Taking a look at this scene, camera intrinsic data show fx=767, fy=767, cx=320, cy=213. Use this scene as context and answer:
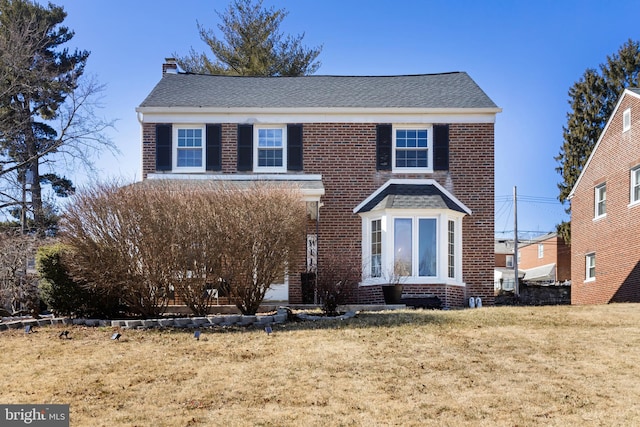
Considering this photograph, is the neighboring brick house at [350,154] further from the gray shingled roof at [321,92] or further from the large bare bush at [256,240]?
the large bare bush at [256,240]

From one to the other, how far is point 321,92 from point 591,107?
2556 cm

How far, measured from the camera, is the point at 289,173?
67.5ft

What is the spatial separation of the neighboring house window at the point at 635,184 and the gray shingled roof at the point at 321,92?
572 cm

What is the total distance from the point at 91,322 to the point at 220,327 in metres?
2.53

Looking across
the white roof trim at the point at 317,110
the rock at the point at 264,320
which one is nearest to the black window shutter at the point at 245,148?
the white roof trim at the point at 317,110

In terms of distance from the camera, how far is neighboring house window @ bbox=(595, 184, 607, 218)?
25891 millimetres

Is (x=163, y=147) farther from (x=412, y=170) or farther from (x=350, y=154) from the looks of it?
(x=412, y=170)

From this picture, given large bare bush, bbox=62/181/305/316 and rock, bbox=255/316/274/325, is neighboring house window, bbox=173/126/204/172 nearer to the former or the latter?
large bare bush, bbox=62/181/305/316

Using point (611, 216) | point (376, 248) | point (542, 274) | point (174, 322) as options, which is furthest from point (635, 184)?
point (542, 274)

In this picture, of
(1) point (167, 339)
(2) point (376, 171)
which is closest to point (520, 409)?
(1) point (167, 339)

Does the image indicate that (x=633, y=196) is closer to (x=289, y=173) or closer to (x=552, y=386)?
(x=289, y=173)

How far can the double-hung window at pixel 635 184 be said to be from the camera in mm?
23047

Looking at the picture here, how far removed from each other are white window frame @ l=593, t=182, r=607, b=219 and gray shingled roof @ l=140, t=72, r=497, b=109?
22.6ft

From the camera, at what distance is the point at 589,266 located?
27.3 meters
